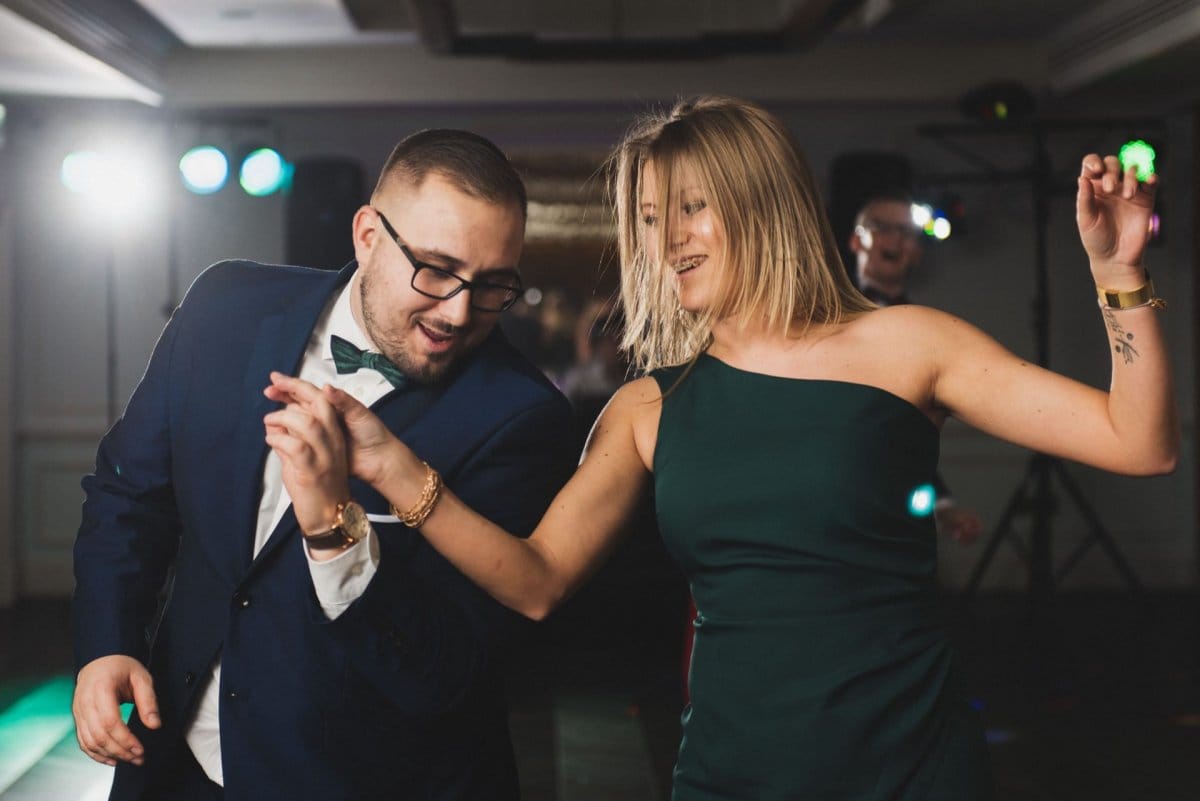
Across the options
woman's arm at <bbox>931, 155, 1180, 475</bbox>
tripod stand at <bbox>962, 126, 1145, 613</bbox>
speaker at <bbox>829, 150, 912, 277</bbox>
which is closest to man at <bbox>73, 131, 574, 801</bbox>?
woman's arm at <bbox>931, 155, 1180, 475</bbox>

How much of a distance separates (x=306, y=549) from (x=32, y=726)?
401 cm

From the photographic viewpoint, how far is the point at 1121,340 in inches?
54.9

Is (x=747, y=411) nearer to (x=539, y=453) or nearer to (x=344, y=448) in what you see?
(x=539, y=453)

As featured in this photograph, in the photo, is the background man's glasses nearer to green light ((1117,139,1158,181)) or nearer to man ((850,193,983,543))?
man ((850,193,983,543))

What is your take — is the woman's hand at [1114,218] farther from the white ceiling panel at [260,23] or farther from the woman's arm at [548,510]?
the white ceiling panel at [260,23]

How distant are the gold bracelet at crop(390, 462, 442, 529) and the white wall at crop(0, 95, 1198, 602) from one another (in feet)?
20.9

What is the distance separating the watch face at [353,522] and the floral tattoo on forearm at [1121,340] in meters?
0.89

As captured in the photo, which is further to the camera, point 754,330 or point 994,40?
point 994,40

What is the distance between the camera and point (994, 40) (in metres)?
7.38

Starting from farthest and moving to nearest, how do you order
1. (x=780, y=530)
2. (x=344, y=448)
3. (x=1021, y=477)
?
(x=1021, y=477) → (x=780, y=530) → (x=344, y=448)

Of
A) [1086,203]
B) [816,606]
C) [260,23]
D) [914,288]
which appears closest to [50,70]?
[260,23]

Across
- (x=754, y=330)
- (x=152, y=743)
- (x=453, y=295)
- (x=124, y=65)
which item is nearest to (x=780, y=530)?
(x=754, y=330)

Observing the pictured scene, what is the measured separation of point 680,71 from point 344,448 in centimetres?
638

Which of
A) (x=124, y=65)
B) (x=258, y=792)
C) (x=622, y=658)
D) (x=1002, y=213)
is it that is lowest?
(x=622, y=658)
